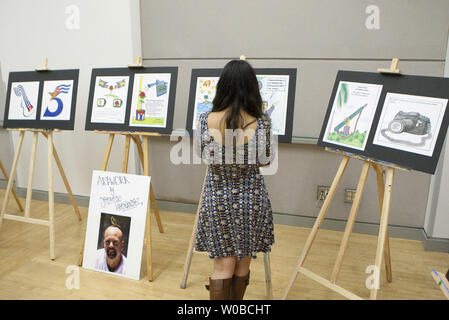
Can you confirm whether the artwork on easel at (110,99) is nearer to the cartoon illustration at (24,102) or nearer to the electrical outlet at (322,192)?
Answer: the cartoon illustration at (24,102)

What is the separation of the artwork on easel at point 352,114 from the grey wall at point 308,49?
866 mm

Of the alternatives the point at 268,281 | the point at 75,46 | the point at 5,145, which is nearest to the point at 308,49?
the point at 268,281

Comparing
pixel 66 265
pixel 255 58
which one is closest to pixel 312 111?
pixel 255 58

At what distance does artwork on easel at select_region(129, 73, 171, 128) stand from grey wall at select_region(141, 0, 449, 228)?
2.46 ft

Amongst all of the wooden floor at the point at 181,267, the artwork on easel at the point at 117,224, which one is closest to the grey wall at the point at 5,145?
the wooden floor at the point at 181,267

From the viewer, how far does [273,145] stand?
152 cm

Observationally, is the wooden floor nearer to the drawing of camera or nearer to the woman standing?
the woman standing

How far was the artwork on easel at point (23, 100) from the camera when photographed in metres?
2.62

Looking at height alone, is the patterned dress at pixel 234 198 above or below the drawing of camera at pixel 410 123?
below

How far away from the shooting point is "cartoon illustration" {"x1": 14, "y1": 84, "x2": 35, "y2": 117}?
2.62m

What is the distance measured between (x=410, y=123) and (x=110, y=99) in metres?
1.94

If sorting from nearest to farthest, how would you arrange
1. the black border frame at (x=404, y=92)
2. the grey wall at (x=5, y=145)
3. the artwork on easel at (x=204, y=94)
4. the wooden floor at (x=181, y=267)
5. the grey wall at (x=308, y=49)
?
the black border frame at (x=404, y=92) < the wooden floor at (x=181, y=267) < the artwork on easel at (x=204, y=94) < the grey wall at (x=308, y=49) < the grey wall at (x=5, y=145)

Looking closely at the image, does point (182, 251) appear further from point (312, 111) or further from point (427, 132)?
point (427, 132)

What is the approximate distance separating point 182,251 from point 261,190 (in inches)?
49.2
